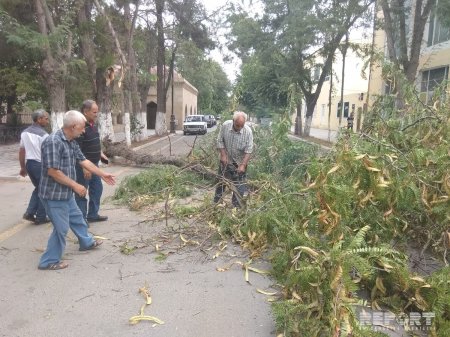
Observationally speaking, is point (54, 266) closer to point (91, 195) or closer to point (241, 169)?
point (91, 195)

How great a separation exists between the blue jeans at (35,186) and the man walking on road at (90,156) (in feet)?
2.14

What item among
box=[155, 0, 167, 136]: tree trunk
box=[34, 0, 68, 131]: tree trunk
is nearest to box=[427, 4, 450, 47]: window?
box=[155, 0, 167, 136]: tree trunk

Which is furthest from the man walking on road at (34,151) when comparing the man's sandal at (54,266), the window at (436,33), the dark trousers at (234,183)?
the window at (436,33)

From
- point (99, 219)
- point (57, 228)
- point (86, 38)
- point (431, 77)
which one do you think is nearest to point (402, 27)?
point (431, 77)

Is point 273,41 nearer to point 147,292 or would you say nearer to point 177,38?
point 177,38

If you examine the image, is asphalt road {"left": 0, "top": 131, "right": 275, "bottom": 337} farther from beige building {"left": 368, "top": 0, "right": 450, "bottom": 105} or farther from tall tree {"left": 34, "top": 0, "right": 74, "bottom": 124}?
beige building {"left": 368, "top": 0, "right": 450, "bottom": 105}

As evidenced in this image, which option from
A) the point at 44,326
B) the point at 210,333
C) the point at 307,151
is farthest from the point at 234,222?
the point at 307,151

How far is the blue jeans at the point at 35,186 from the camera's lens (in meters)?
5.78

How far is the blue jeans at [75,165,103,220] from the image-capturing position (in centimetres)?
557

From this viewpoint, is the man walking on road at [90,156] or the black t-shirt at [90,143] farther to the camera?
the black t-shirt at [90,143]

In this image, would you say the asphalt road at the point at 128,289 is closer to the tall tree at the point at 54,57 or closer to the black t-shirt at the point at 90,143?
the black t-shirt at the point at 90,143

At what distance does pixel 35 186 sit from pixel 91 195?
820 mm

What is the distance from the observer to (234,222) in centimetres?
533

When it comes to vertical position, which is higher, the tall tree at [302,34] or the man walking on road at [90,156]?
the tall tree at [302,34]
